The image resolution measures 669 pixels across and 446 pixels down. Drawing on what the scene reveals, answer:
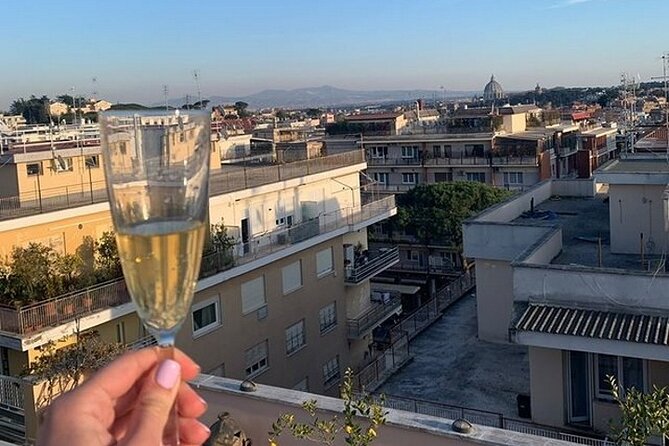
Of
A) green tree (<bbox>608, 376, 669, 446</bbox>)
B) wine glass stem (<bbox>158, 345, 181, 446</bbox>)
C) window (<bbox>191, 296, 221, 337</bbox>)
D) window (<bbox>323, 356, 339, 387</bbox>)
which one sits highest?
wine glass stem (<bbox>158, 345, 181, 446</bbox>)

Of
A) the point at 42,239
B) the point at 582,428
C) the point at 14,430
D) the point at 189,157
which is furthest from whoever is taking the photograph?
the point at 42,239

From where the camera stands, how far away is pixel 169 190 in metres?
1.86

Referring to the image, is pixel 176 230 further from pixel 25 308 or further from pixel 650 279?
pixel 25 308

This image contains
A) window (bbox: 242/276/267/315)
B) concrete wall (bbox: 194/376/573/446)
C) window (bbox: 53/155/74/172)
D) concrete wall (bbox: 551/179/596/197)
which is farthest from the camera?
concrete wall (bbox: 551/179/596/197)

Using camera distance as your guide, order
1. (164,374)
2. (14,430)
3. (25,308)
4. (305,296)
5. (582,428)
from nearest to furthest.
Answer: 1. (164,374)
2. (582,428)
3. (14,430)
4. (25,308)
5. (305,296)

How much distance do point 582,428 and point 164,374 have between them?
35.3 ft

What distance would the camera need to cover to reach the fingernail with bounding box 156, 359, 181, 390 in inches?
70.0

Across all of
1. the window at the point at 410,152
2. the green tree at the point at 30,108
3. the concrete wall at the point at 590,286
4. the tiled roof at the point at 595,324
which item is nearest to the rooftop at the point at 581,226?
the concrete wall at the point at 590,286

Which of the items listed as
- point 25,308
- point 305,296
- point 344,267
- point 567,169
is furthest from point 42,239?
point 567,169

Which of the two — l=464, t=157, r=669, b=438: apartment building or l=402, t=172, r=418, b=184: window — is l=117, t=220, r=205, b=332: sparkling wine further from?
l=402, t=172, r=418, b=184: window

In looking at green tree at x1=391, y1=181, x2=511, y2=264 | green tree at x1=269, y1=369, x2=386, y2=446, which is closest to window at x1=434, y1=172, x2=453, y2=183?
green tree at x1=391, y1=181, x2=511, y2=264

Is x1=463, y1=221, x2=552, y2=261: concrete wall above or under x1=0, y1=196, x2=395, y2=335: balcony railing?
above

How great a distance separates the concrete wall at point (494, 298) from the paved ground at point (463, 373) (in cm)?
32

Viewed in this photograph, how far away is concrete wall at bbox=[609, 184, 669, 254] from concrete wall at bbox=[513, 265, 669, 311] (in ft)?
10.4
